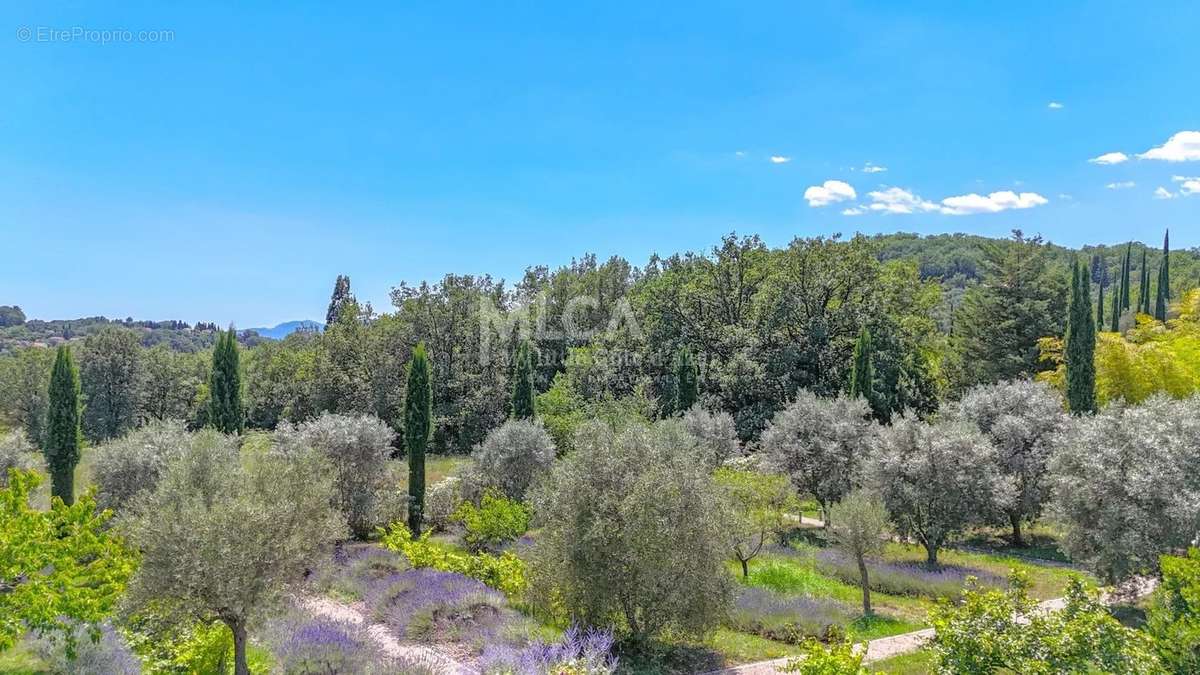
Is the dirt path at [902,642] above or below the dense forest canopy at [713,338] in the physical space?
below

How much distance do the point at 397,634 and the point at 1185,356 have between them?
32974mm

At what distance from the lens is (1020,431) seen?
19.0 metres

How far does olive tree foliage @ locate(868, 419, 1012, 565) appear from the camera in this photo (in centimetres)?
1590

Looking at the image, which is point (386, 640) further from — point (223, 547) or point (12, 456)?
point (12, 456)

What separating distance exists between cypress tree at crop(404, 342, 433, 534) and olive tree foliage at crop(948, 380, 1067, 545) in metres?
17.6

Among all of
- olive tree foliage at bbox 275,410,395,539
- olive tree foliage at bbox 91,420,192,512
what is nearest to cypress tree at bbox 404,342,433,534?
olive tree foliage at bbox 275,410,395,539

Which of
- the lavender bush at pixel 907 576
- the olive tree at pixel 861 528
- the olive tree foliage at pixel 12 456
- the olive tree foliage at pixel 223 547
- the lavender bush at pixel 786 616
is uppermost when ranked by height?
the olive tree foliage at pixel 223 547

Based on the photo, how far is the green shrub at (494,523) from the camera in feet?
56.5

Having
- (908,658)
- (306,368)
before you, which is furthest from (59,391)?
(908,658)

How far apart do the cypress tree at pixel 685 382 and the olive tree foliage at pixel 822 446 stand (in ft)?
28.4

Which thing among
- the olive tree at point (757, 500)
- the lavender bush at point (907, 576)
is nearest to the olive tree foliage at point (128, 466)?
the olive tree at point (757, 500)

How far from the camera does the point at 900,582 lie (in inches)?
600

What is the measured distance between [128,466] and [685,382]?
21037 millimetres

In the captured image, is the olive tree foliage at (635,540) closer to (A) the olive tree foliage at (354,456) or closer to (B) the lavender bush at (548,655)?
(B) the lavender bush at (548,655)
